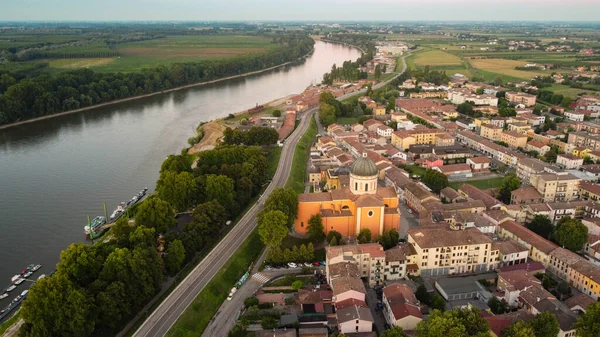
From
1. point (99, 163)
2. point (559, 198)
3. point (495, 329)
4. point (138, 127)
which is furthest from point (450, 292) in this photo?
point (138, 127)

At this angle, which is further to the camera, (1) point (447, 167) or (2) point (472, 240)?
(1) point (447, 167)

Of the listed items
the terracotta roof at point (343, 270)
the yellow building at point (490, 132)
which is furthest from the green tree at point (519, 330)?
the yellow building at point (490, 132)

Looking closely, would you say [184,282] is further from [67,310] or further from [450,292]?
[450,292]

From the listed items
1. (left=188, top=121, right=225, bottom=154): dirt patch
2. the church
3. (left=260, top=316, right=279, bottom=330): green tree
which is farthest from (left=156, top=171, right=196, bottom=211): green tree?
(left=188, top=121, right=225, bottom=154): dirt patch

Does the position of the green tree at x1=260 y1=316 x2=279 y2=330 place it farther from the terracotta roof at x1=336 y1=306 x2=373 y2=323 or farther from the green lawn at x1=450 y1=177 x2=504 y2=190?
the green lawn at x1=450 y1=177 x2=504 y2=190

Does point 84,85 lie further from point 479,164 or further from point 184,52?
point 479,164
